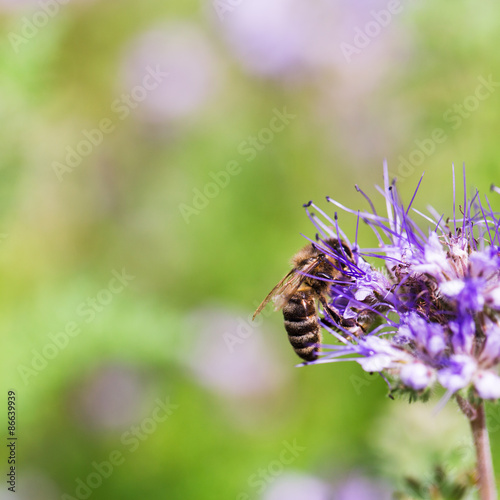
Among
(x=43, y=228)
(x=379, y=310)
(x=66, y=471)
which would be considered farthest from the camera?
(x=43, y=228)

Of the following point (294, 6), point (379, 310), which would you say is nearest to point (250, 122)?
point (294, 6)

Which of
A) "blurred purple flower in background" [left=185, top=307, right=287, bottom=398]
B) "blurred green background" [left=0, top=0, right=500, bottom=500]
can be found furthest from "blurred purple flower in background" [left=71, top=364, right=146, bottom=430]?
"blurred purple flower in background" [left=185, top=307, right=287, bottom=398]

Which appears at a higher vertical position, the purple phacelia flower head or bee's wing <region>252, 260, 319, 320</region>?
the purple phacelia flower head

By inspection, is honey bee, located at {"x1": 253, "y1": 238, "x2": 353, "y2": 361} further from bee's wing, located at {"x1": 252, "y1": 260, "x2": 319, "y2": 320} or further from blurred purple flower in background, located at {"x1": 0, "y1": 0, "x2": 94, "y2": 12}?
blurred purple flower in background, located at {"x1": 0, "y1": 0, "x2": 94, "y2": 12}

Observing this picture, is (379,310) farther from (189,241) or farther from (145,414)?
(189,241)

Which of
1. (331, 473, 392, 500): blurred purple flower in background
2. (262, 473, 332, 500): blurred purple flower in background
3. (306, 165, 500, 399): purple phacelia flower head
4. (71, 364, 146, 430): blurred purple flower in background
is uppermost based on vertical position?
(306, 165, 500, 399): purple phacelia flower head
